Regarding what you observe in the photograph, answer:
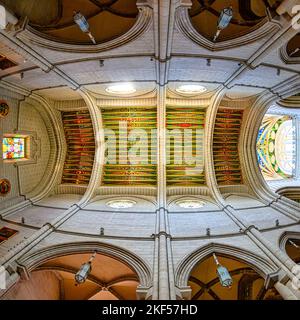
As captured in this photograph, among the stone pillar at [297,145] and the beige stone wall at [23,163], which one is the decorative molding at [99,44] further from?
the stone pillar at [297,145]

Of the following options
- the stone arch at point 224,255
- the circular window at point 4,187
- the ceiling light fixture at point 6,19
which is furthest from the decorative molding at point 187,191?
the ceiling light fixture at point 6,19

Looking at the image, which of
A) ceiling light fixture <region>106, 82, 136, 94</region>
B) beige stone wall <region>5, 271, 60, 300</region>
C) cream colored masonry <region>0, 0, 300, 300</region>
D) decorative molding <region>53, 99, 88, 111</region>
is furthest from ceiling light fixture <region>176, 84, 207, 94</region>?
beige stone wall <region>5, 271, 60, 300</region>

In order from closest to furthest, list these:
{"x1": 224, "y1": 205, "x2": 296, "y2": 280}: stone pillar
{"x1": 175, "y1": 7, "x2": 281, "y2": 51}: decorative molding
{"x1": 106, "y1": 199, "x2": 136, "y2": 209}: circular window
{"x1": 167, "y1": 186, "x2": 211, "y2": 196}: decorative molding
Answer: {"x1": 224, "y1": 205, "x2": 296, "y2": 280}: stone pillar < {"x1": 175, "y1": 7, "x2": 281, "y2": 51}: decorative molding < {"x1": 106, "y1": 199, "x2": 136, "y2": 209}: circular window < {"x1": 167, "y1": 186, "x2": 211, "y2": 196}: decorative molding

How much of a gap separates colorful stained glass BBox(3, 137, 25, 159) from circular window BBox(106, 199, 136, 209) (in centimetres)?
453

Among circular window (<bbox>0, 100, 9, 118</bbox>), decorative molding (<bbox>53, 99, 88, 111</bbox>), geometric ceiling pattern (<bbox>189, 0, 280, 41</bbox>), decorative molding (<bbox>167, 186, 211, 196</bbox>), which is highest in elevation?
geometric ceiling pattern (<bbox>189, 0, 280, 41</bbox>)

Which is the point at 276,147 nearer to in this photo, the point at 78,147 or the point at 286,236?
the point at 286,236

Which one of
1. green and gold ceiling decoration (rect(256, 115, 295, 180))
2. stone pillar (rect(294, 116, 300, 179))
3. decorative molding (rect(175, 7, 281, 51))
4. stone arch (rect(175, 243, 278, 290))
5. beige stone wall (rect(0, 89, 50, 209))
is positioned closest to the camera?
decorative molding (rect(175, 7, 281, 51))

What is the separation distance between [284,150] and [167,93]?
890 centimetres

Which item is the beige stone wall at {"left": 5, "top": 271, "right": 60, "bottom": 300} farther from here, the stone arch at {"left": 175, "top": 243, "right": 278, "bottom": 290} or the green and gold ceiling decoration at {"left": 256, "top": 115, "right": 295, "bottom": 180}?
the green and gold ceiling decoration at {"left": 256, "top": 115, "right": 295, "bottom": 180}

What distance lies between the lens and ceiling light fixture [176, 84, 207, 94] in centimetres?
1350

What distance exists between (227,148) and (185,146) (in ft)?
7.40

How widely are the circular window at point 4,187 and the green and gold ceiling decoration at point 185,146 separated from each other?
7.51 meters

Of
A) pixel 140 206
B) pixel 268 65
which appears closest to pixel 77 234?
pixel 140 206
